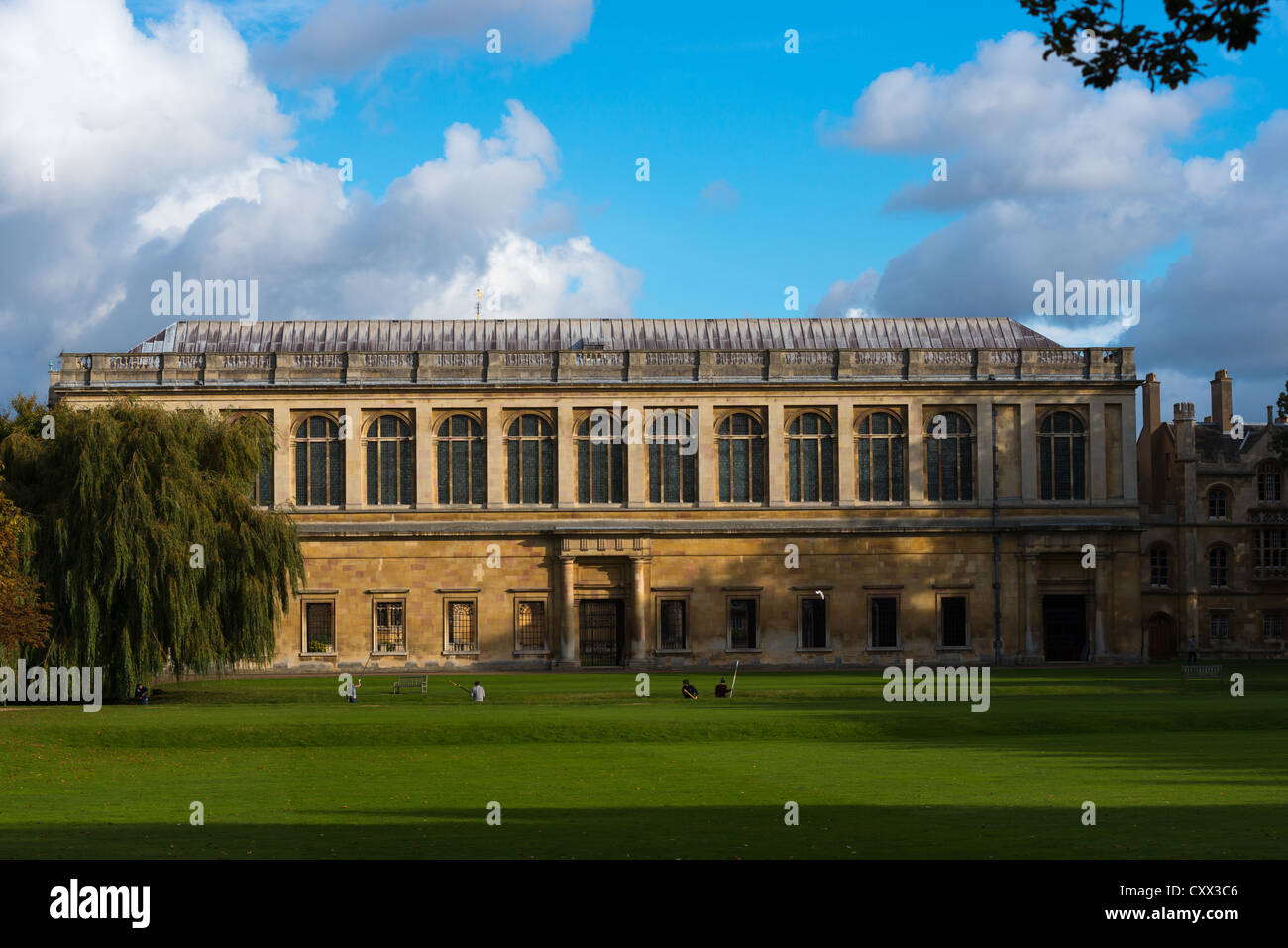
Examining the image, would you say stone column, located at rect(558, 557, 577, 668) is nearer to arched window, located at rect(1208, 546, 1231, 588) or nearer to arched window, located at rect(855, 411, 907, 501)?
arched window, located at rect(855, 411, 907, 501)

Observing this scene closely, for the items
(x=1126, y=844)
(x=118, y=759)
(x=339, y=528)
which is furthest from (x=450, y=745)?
(x=339, y=528)

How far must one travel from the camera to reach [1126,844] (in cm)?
1772

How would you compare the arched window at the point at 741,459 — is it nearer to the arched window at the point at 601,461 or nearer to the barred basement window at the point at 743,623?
the arched window at the point at 601,461

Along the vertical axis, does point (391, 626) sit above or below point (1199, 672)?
above

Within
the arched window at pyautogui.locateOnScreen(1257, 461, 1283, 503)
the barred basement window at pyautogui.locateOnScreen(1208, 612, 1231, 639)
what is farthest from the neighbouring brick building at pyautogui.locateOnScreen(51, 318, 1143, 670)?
the arched window at pyautogui.locateOnScreen(1257, 461, 1283, 503)

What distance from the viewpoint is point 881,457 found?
71062 mm

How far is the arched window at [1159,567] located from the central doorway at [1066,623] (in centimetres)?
1060

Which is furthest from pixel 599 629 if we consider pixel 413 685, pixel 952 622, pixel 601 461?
pixel 413 685

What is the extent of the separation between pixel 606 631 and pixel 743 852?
53.2 m

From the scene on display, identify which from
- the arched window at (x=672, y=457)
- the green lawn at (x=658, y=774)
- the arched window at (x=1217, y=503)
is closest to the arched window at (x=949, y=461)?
the arched window at (x=672, y=457)

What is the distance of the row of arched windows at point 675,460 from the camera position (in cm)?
7025

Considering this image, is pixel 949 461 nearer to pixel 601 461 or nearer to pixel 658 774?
pixel 601 461

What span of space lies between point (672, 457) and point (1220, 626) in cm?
2936
